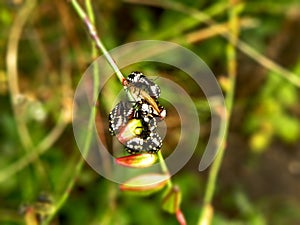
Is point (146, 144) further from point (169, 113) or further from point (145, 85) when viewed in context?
point (169, 113)

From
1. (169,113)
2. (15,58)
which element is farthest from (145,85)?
(169,113)

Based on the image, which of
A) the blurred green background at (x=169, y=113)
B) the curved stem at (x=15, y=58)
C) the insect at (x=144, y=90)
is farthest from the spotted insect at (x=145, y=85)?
the curved stem at (x=15, y=58)

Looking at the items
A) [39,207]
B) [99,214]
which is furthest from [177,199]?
[99,214]

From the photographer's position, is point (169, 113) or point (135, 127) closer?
point (135, 127)

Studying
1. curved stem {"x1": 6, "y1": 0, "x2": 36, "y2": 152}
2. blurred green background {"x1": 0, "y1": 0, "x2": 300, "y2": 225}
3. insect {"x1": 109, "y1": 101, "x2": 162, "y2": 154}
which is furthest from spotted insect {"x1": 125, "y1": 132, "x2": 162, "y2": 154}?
curved stem {"x1": 6, "y1": 0, "x2": 36, "y2": 152}

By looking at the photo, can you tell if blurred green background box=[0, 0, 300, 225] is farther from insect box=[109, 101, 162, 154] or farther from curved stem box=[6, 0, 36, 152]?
insect box=[109, 101, 162, 154]

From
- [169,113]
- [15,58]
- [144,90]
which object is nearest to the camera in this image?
[144,90]

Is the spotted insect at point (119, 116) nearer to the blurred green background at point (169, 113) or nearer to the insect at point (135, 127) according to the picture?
the insect at point (135, 127)
